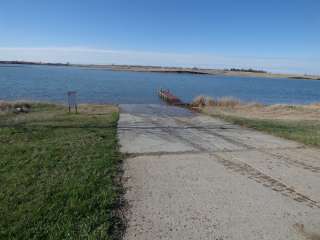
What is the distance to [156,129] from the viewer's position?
9.60 m

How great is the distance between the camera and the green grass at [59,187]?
3.09 meters

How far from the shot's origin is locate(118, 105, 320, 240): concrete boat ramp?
3295mm

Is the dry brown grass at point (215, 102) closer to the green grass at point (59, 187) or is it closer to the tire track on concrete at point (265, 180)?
the green grass at point (59, 187)

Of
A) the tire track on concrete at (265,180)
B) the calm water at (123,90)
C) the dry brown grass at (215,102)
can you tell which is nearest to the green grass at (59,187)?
the tire track on concrete at (265,180)

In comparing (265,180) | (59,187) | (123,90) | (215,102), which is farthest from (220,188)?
(123,90)

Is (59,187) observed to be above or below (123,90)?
above

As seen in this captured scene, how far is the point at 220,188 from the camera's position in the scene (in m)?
4.49

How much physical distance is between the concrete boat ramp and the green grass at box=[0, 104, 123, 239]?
1.16ft

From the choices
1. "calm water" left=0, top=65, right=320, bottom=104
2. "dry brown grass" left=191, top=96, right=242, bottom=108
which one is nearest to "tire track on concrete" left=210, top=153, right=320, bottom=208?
"dry brown grass" left=191, top=96, right=242, bottom=108

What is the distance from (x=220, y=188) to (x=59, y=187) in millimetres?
2477

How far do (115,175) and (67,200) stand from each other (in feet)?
4.09

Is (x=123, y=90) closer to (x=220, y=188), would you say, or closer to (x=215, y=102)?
(x=215, y=102)

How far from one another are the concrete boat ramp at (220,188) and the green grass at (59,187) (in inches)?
14.0

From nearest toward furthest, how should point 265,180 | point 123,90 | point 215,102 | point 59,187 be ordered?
point 59,187 < point 265,180 < point 215,102 < point 123,90
